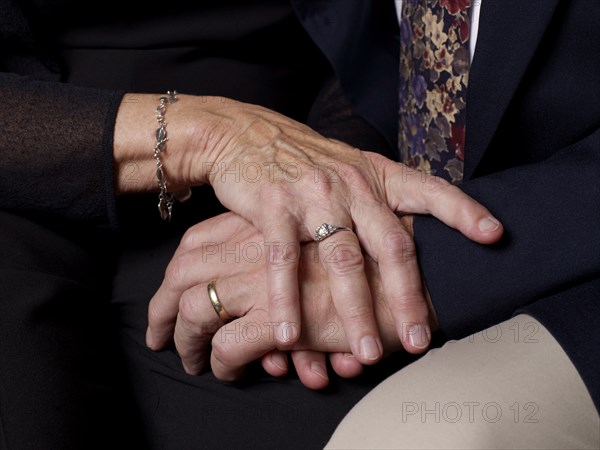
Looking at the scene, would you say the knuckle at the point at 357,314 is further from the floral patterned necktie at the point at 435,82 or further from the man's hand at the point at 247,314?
the floral patterned necktie at the point at 435,82

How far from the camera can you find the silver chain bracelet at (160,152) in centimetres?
96

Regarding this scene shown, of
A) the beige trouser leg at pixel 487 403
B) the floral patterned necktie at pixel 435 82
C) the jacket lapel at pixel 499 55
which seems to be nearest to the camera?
the beige trouser leg at pixel 487 403

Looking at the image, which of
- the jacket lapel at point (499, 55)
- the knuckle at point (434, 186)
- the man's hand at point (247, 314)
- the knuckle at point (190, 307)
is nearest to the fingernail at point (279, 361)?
the man's hand at point (247, 314)

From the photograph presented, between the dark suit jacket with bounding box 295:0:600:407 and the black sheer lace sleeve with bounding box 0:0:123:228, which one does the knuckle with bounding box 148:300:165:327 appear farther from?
the dark suit jacket with bounding box 295:0:600:407

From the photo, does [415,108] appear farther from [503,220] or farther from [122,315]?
[122,315]

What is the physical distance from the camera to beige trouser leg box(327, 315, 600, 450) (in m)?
0.63

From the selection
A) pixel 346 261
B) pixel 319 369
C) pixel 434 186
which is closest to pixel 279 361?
pixel 319 369

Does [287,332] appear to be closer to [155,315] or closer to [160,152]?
[155,315]

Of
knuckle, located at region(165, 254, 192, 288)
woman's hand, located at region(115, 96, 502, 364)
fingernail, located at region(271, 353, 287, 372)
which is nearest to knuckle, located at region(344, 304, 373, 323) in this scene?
woman's hand, located at region(115, 96, 502, 364)

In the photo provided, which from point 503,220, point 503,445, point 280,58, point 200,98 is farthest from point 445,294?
point 280,58

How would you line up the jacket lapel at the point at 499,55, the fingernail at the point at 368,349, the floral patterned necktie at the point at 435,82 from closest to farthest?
the fingernail at the point at 368,349 < the jacket lapel at the point at 499,55 < the floral patterned necktie at the point at 435,82

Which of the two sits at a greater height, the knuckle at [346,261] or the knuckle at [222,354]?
the knuckle at [346,261]

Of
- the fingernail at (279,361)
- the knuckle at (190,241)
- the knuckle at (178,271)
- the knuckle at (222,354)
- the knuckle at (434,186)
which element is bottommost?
the fingernail at (279,361)

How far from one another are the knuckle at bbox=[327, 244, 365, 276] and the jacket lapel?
290mm
